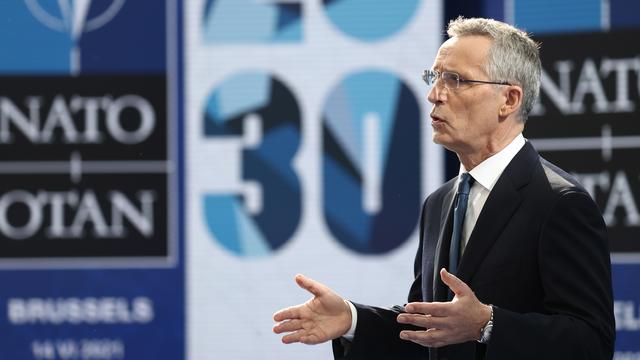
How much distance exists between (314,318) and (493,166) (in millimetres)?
499

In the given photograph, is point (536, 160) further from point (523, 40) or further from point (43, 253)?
point (43, 253)

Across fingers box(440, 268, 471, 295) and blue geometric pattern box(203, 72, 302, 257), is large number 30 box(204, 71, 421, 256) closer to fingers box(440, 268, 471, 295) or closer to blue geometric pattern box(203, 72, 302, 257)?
blue geometric pattern box(203, 72, 302, 257)

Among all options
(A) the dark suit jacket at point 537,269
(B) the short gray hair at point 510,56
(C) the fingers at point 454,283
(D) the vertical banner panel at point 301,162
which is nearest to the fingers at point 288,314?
(A) the dark suit jacket at point 537,269

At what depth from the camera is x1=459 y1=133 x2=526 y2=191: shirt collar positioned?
215 centimetres

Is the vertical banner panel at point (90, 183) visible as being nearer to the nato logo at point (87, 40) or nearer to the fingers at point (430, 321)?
the nato logo at point (87, 40)

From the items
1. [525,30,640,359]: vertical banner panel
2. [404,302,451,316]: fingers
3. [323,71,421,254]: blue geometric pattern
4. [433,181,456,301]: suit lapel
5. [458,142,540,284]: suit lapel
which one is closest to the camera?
[404,302,451,316]: fingers

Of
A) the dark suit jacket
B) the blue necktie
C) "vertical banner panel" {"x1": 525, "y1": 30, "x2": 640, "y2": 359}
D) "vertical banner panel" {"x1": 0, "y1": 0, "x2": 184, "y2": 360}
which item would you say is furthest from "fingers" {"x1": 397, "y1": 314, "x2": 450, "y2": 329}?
"vertical banner panel" {"x1": 0, "y1": 0, "x2": 184, "y2": 360}

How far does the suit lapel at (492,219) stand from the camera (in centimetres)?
205

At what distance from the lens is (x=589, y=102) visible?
398 centimetres

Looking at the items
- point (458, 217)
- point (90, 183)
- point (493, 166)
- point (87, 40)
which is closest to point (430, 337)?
point (458, 217)

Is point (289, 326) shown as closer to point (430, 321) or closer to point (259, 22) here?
point (430, 321)

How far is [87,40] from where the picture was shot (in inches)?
166

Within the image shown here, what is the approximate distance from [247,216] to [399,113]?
75 centimetres

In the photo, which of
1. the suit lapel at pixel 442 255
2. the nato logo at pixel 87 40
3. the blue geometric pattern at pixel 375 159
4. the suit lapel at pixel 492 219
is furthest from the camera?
the nato logo at pixel 87 40
